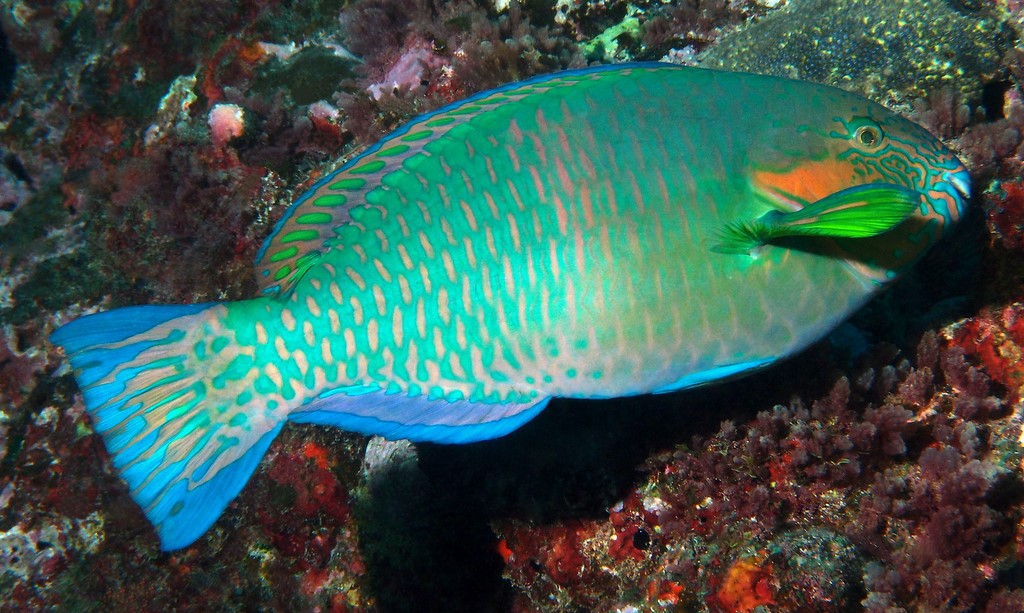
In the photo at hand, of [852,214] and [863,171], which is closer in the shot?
[852,214]

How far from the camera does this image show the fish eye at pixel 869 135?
203 cm

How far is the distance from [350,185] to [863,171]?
6.21 feet

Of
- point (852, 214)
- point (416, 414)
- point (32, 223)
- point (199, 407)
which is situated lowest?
point (32, 223)

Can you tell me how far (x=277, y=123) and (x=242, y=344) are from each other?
2.83 meters

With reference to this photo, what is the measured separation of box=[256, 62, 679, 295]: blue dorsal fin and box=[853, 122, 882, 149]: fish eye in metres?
0.74

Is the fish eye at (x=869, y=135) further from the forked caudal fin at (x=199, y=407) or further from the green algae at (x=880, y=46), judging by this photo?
the green algae at (x=880, y=46)

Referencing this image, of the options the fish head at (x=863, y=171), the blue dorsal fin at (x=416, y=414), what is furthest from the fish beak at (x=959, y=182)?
the blue dorsal fin at (x=416, y=414)

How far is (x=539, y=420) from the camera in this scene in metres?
3.50

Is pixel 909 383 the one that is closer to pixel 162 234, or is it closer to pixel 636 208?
pixel 636 208

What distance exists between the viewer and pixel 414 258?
2.00 metres

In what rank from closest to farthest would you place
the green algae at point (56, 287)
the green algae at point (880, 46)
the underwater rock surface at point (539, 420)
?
the underwater rock surface at point (539, 420)
the green algae at point (880, 46)
the green algae at point (56, 287)

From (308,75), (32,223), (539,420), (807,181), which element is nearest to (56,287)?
(32,223)

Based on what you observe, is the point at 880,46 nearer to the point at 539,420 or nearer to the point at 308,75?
the point at 539,420

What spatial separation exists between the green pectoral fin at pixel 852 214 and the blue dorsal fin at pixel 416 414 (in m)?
1.03
